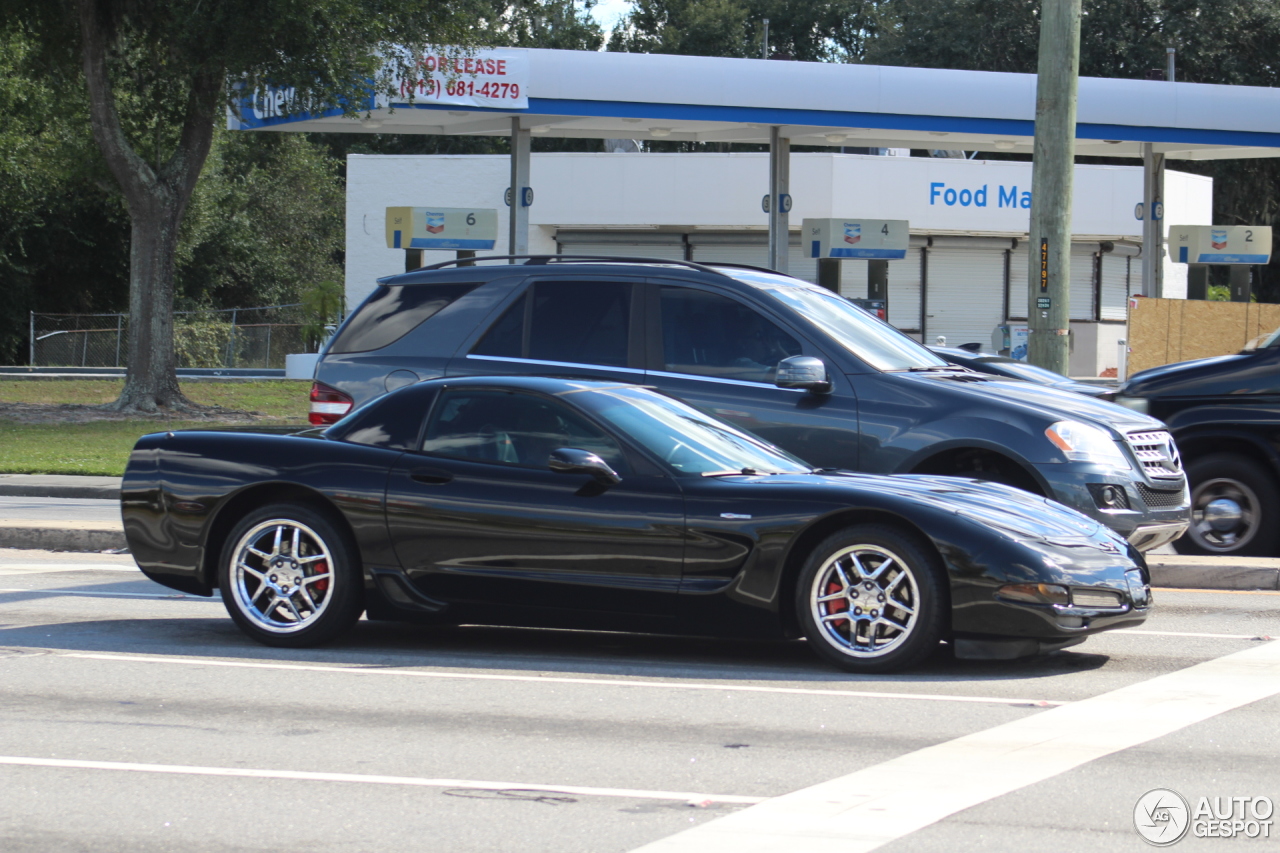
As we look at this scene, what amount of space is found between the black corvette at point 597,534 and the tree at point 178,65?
53.0 feet

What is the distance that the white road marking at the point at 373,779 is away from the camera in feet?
16.5

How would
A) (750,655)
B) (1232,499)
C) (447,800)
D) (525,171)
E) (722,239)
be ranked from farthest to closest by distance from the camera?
(722,239)
(525,171)
(1232,499)
(750,655)
(447,800)

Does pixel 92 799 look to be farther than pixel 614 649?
No

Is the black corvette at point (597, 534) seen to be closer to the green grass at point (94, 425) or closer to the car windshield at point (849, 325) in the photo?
the car windshield at point (849, 325)

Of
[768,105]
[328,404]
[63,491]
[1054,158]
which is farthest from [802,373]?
[768,105]

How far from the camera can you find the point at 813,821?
4707mm

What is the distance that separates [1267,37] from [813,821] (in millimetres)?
54118

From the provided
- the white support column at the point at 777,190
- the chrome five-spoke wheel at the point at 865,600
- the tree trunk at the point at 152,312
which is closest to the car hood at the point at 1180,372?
the chrome five-spoke wheel at the point at 865,600

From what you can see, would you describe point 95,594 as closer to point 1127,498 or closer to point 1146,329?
point 1127,498

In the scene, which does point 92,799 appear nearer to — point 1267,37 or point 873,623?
Answer: point 873,623

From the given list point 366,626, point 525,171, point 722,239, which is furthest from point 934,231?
point 366,626

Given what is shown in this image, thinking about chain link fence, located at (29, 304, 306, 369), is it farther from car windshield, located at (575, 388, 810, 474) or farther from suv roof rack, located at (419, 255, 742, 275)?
car windshield, located at (575, 388, 810, 474)

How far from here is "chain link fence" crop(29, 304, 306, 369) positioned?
42188 mm

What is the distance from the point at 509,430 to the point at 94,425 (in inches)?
733
